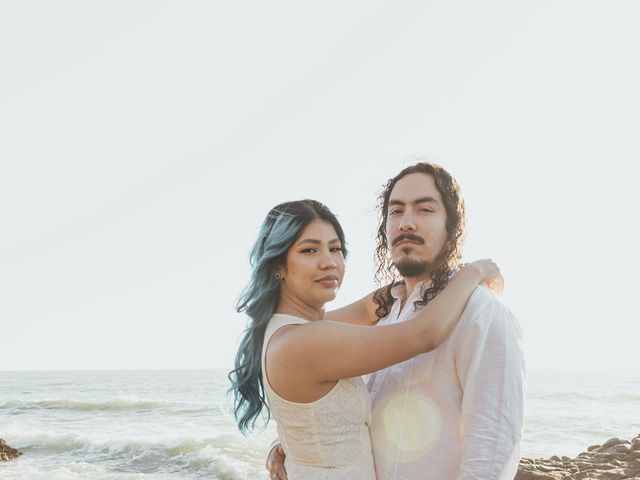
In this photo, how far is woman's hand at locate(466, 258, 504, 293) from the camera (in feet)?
10.3

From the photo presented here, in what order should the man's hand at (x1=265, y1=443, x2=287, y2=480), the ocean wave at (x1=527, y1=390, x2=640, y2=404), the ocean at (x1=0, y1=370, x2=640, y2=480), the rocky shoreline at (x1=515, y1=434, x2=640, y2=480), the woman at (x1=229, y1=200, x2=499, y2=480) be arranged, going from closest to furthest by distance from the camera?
the woman at (x1=229, y1=200, x2=499, y2=480)
the man's hand at (x1=265, y1=443, x2=287, y2=480)
the rocky shoreline at (x1=515, y1=434, x2=640, y2=480)
the ocean at (x1=0, y1=370, x2=640, y2=480)
the ocean wave at (x1=527, y1=390, x2=640, y2=404)

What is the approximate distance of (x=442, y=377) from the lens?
9.32ft

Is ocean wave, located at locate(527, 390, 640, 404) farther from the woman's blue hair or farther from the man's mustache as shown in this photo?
the man's mustache

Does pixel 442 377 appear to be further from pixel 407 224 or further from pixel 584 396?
pixel 584 396

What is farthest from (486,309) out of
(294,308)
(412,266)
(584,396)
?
(584,396)

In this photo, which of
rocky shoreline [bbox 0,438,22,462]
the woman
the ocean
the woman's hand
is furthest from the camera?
rocky shoreline [bbox 0,438,22,462]

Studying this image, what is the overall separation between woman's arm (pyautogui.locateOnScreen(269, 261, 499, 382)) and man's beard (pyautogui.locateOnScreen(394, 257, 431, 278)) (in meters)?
0.21

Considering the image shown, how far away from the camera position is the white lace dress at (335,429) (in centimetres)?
314

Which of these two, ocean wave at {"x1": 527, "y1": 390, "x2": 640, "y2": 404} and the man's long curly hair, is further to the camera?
ocean wave at {"x1": 527, "y1": 390, "x2": 640, "y2": 404}

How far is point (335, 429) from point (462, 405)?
29.3 inches

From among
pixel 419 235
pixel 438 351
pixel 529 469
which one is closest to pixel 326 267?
pixel 419 235

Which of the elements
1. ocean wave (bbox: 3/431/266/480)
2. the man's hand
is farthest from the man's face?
ocean wave (bbox: 3/431/266/480)

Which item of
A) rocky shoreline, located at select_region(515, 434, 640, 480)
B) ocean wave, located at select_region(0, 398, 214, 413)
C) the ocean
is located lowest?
ocean wave, located at select_region(0, 398, 214, 413)

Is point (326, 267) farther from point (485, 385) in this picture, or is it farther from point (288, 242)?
point (485, 385)
